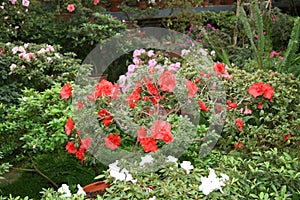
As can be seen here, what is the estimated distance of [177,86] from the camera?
10.1 ft

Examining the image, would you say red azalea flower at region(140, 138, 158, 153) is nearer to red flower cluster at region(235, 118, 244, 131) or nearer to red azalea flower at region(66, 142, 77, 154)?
red azalea flower at region(66, 142, 77, 154)

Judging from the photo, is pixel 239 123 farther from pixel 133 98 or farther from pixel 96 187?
pixel 96 187

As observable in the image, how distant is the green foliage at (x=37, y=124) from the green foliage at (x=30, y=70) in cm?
85

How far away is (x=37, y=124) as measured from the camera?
3266 millimetres

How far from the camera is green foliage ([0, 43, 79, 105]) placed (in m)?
4.32

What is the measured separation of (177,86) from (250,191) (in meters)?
0.96

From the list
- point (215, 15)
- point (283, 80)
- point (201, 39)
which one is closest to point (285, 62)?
point (283, 80)

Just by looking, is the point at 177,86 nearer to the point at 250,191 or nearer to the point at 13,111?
the point at 250,191

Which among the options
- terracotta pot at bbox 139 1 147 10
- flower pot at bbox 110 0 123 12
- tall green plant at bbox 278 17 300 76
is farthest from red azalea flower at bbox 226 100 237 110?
flower pot at bbox 110 0 123 12

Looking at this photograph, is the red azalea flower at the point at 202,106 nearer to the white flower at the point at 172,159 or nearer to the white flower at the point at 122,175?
the white flower at the point at 172,159

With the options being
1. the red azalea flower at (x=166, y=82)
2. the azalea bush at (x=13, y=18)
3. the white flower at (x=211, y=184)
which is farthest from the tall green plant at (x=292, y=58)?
the azalea bush at (x=13, y=18)

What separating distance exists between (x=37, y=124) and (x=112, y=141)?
0.71m

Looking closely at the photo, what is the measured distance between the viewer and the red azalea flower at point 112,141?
9.32 feet

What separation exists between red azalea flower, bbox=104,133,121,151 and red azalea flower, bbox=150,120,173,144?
0.23 meters
